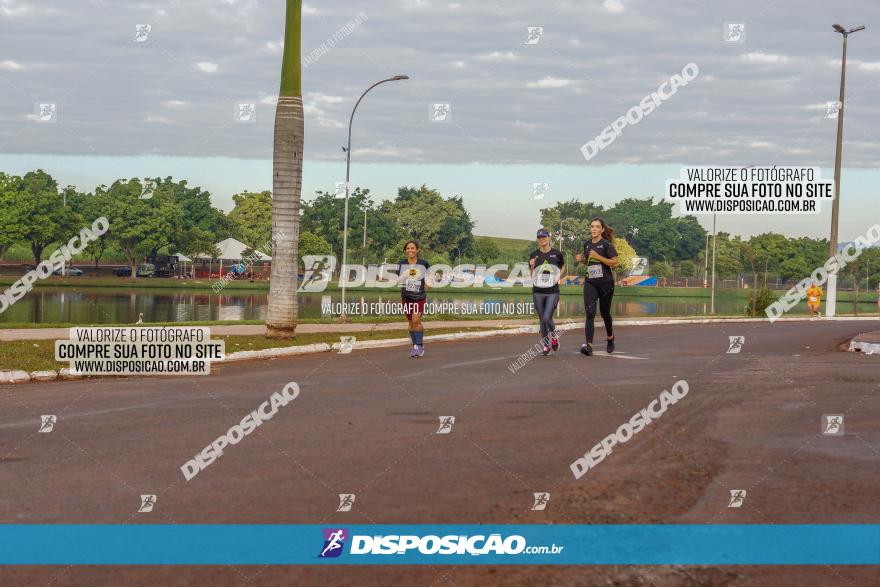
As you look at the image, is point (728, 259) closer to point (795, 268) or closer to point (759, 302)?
point (795, 268)

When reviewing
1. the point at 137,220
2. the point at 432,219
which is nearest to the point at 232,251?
the point at 137,220

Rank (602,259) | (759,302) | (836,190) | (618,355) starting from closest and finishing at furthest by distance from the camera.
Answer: (602,259) → (618,355) → (836,190) → (759,302)

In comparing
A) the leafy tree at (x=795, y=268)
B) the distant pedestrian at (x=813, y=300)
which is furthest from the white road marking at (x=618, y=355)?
the leafy tree at (x=795, y=268)

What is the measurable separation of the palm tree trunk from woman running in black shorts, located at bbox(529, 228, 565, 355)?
524 centimetres

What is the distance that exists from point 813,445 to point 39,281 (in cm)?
8565

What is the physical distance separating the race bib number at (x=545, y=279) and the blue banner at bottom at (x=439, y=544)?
1126 cm

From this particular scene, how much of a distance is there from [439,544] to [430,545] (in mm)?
50

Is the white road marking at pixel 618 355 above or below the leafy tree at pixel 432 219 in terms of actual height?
below

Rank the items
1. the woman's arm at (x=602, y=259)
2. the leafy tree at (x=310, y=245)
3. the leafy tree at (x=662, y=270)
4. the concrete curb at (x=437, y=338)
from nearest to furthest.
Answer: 1. the woman's arm at (x=602, y=259)
2. the concrete curb at (x=437, y=338)
3. the leafy tree at (x=310, y=245)
4. the leafy tree at (x=662, y=270)

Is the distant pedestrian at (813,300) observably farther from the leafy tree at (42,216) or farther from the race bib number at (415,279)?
the leafy tree at (42,216)

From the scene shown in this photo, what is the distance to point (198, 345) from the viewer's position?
15945 mm

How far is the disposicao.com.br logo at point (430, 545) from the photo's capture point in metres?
4.96

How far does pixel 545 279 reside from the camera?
16672mm

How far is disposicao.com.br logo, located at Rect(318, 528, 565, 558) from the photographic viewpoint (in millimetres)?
4965
